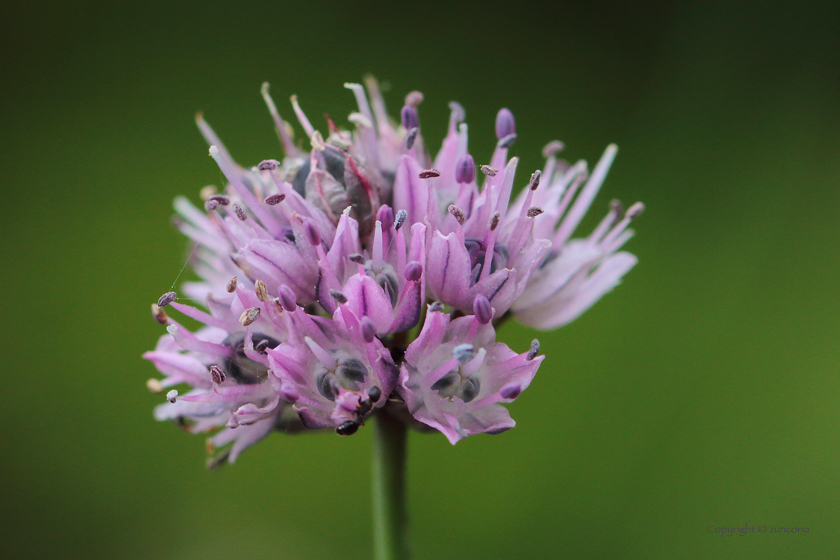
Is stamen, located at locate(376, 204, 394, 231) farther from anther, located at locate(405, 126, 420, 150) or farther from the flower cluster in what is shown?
anther, located at locate(405, 126, 420, 150)

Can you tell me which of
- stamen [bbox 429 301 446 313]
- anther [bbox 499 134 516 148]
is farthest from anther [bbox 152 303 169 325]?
anther [bbox 499 134 516 148]

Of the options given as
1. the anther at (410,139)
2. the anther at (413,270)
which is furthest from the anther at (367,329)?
the anther at (410,139)

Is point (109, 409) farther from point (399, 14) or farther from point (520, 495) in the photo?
point (399, 14)

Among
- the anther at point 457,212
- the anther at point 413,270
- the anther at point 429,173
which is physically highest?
the anther at point 429,173

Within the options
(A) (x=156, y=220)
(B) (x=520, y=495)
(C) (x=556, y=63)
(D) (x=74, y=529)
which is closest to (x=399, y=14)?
(C) (x=556, y=63)

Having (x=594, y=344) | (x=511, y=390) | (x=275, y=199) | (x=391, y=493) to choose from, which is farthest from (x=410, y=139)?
(x=594, y=344)

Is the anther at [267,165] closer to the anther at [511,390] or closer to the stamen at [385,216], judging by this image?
the stamen at [385,216]

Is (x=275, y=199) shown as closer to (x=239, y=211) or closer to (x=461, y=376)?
(x=239, y=211)
